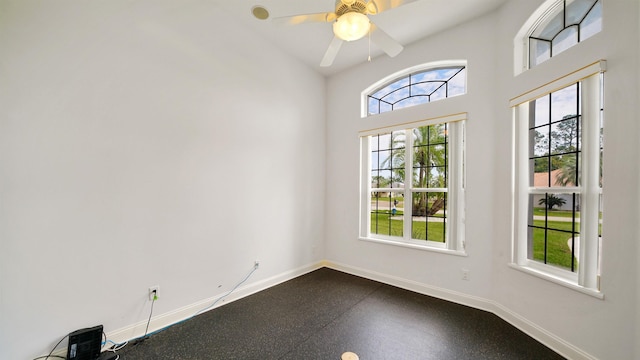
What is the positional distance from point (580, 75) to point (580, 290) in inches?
63.4

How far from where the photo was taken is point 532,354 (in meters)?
1.82

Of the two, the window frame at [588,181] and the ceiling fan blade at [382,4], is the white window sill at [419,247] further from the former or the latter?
the ceiling fan blade at [382,4]

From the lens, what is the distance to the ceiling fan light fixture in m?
1.50

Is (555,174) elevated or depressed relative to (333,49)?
depressed

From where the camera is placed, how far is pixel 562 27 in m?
1.99

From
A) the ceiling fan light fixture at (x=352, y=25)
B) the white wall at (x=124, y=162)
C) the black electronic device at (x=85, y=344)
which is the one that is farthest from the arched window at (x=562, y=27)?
the black electronic device at (x=85, y=344)

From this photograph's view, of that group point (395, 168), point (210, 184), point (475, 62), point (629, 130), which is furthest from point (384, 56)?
point (210, 184)

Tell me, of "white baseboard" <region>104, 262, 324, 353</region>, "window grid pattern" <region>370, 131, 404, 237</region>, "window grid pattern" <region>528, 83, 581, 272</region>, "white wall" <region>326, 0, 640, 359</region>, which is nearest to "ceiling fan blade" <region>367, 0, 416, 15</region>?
"white wall" <region>326, 0, 640, 359</region>

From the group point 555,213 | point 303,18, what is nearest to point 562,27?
point 555,213

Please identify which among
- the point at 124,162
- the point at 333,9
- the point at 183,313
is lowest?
the point at 183,313

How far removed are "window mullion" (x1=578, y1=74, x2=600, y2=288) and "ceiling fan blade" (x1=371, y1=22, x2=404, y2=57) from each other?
146 centimetres

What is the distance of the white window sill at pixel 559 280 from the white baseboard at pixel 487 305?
44 centimetres

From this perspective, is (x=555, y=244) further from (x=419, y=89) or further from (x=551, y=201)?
(x=419, y=89)

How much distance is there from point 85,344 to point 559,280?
370cm
